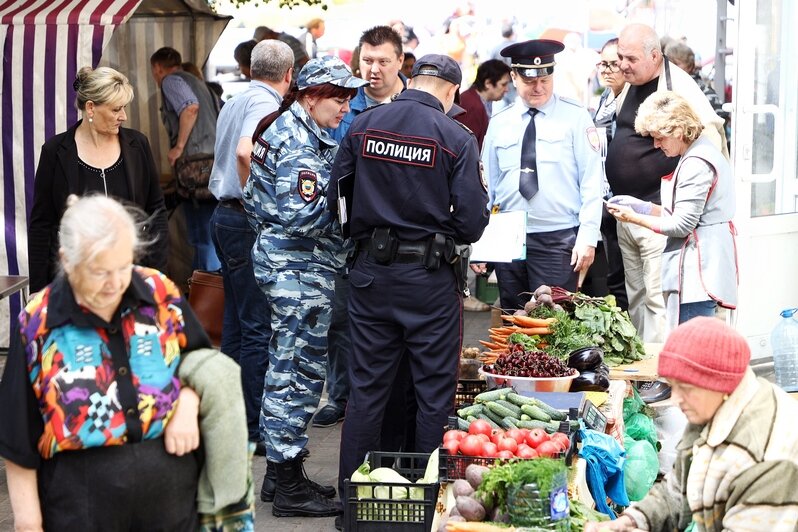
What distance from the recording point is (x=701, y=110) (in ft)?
25.0

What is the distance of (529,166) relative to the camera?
6.68m

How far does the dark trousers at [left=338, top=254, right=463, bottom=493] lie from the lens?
5.07 metres

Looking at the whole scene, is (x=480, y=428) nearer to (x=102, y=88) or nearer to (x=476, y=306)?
(x=102, y=88)

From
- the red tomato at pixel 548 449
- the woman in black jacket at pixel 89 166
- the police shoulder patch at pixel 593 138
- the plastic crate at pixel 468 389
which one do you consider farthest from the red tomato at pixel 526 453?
the police shoulder patch at pixel 593 138

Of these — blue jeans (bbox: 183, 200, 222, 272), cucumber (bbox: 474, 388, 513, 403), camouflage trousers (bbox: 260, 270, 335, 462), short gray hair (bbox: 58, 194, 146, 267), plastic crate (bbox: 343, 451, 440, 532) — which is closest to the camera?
short gray hair (bbox: 58, 194, 146, 267)

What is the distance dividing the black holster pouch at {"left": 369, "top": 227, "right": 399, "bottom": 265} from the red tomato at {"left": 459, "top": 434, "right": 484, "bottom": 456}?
3.44ft

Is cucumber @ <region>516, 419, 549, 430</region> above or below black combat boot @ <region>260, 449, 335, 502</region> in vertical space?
above

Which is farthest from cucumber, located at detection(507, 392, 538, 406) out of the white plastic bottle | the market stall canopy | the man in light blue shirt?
the market stall canopy

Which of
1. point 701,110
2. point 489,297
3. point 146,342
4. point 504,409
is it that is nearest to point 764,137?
point 701,110

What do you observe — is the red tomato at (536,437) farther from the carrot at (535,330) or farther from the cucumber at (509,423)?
the carrot at (535,330)

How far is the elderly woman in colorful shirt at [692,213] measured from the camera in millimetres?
6176

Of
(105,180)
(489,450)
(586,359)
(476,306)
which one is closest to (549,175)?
(586,359)

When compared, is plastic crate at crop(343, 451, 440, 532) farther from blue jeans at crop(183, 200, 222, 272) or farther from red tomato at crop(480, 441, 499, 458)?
blue jeans at crop(183, 200, 222, 272)

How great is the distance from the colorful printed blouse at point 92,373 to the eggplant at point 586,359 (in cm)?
294
